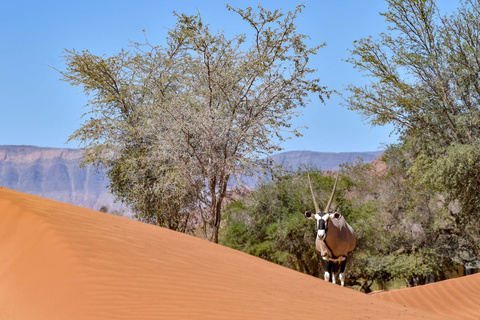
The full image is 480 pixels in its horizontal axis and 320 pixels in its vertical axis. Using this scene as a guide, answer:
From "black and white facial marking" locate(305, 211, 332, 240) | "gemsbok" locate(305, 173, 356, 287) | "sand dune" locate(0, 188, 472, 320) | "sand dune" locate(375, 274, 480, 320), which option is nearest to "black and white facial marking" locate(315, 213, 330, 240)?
"black and white facial marking" locate(305, 211, 332, 240)

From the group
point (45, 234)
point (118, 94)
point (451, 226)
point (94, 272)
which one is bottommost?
point (94, 272)

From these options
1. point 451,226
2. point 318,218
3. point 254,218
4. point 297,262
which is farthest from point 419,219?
point 318,218

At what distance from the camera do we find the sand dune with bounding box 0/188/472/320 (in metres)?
6.46

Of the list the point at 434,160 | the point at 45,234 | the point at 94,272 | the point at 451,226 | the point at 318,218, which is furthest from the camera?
the point at 451,226

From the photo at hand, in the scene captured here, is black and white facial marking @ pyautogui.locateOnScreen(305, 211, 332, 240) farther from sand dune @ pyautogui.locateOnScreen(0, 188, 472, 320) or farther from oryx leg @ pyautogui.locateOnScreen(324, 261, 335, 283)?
sand dune @ pyautogui.locateOnScreen(0, 188, 472, 320)

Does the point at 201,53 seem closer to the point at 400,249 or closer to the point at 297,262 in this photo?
the point at 297,262

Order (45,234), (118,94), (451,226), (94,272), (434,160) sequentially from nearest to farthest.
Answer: (94,272) < (45,234) < (434,160) < (118,94) < (451,226)

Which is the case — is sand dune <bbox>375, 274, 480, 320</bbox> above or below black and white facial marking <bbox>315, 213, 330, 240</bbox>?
below

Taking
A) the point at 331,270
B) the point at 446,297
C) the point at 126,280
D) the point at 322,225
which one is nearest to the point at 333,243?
the point at 331,270

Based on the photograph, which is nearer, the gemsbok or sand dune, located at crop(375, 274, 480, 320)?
sand dune, located at crop(375, 274, 480, 320)

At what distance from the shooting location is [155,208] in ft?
80.3

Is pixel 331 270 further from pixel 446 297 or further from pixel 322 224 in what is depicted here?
pixel 446 297

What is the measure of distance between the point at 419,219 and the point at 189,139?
46.2 ft

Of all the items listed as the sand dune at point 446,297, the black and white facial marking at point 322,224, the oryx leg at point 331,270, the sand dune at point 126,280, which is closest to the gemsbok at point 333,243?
the oryx leg at point 331,270
